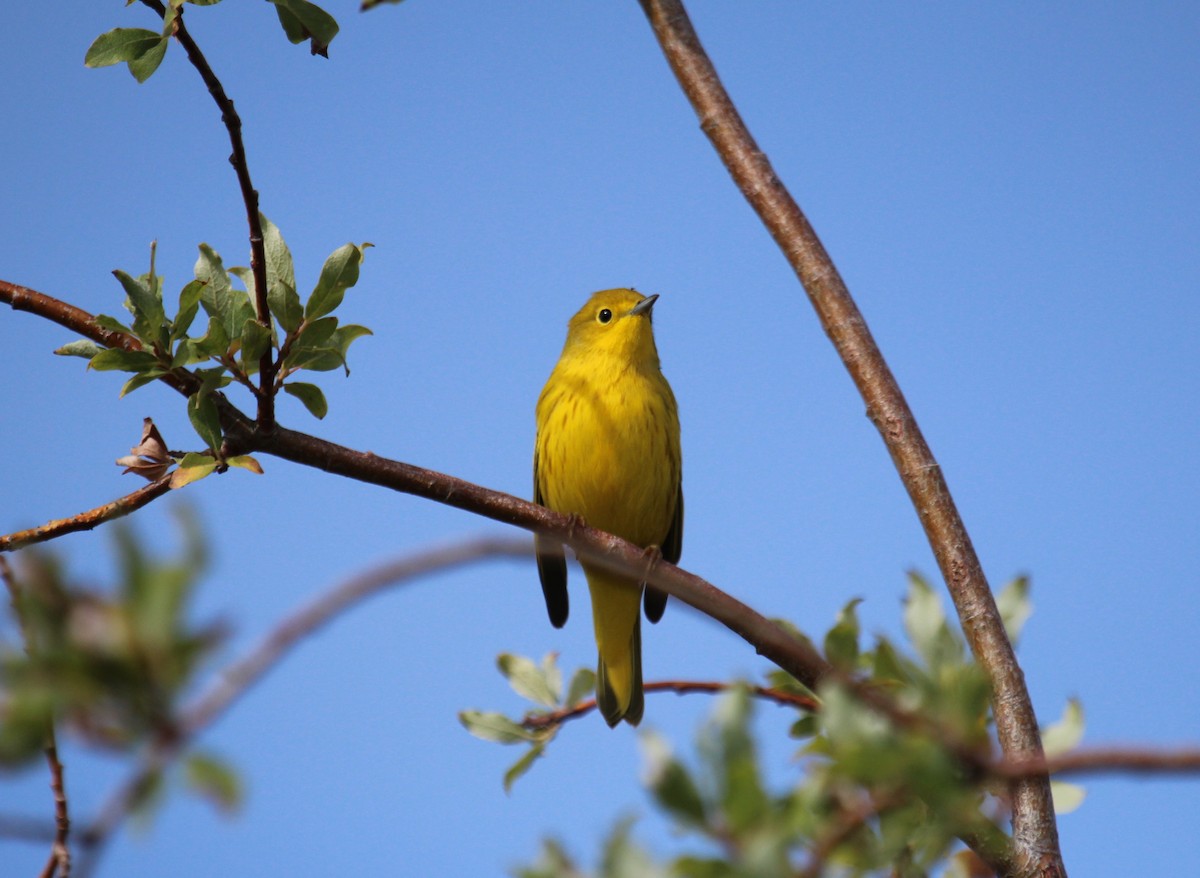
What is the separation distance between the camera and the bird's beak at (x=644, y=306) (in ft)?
16.7

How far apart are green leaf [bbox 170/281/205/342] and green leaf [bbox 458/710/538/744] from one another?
0.98 m

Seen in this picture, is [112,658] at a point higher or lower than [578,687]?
lower

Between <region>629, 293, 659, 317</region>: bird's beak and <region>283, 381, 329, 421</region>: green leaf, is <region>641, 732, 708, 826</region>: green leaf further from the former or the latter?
<region>629, 293, 659, 317</region>: bird's beak

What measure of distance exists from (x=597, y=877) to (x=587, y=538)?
1975 millimetres

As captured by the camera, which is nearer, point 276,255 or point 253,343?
point 253,343

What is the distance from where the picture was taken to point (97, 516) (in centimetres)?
211

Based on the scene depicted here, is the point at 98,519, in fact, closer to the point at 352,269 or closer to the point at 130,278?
the point at 130,278

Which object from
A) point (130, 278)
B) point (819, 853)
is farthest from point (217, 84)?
point (819, 853)

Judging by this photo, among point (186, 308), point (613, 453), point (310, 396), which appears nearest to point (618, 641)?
point (613, 453)

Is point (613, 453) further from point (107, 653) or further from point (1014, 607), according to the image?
point (107, 653)

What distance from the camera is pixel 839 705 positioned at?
787mm

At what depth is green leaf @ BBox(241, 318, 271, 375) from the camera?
7.03 ft

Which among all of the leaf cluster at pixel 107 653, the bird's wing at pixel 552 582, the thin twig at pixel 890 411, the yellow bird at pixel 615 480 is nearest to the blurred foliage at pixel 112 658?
the leaf cluster at pixel 107 653

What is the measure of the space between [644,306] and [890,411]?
3.02 m
